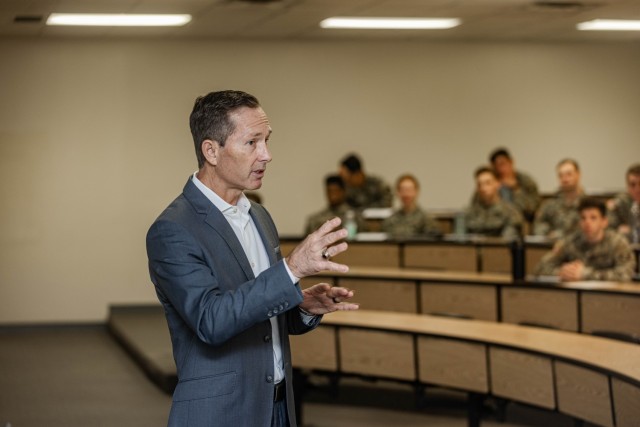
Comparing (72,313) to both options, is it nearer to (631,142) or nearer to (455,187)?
(455,187)

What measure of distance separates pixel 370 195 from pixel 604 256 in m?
4.28

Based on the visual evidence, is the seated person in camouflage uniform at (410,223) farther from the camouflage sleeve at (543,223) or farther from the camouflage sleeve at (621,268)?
the camouflage sleeve at (621,268)

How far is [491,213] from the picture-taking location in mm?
9367

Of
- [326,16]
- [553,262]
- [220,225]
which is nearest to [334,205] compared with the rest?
[326,16]

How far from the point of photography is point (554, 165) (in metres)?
13.0

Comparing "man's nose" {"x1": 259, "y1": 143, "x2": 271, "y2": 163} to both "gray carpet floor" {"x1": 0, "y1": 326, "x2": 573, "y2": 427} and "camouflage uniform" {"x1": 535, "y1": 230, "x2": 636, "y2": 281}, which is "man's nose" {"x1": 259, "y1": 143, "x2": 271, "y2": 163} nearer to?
"gray carpet floor" {"x1": 0, "y1": 326, "x2": 573, "y2": 427}

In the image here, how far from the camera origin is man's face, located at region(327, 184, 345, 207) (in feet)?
33.0

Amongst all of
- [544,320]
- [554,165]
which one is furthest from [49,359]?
[554,165]

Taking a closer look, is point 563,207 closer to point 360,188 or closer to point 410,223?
point 410,223

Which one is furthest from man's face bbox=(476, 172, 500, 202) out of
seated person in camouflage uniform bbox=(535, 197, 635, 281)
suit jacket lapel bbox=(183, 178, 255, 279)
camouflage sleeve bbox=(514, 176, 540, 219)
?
suit jacket lapel bbox=(183, 178, 255, 279)

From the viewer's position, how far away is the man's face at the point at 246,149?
233cm

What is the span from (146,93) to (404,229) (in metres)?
3.64

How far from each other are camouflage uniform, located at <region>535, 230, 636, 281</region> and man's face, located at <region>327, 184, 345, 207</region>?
3197mm

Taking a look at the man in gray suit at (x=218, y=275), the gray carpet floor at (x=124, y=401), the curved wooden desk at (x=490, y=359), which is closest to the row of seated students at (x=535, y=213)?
the gray carpet floor at (x=124, y=401)
